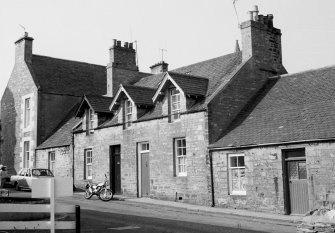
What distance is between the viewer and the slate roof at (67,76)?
3438 centimetres

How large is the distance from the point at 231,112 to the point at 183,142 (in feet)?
9.20

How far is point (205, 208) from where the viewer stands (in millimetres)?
19203

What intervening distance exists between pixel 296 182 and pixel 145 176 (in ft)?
29.4

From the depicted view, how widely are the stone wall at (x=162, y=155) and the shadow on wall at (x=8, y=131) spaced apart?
1157 centimetres

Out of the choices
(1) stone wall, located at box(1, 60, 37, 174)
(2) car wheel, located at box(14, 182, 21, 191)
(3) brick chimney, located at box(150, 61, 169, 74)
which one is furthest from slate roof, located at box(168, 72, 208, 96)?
(1) stone wall, located at box(1, 60, 37, 174)

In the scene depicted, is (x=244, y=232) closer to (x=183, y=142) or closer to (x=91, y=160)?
(x=183, y=142)

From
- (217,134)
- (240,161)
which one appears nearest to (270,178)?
(240,161)

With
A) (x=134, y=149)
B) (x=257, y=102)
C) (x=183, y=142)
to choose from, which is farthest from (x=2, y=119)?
(x=257, y=102)

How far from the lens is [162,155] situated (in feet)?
74.3

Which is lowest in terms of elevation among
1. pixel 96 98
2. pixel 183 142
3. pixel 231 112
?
pixel 183 142

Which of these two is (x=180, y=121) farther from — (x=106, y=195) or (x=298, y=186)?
(x=298, y=186)

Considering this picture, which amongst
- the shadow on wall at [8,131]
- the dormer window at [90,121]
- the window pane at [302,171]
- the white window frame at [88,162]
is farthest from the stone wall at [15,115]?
the window pane at [302,171]

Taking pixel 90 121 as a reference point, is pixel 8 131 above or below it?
above

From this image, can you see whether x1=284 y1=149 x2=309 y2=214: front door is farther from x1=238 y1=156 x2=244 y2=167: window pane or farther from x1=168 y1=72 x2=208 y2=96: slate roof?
x1=168 y1=72 x2=208 y2=96: slate roof
